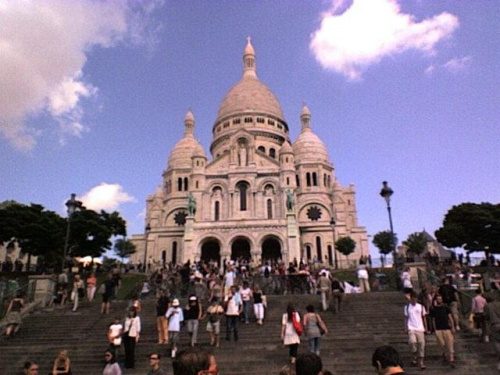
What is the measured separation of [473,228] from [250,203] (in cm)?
2112

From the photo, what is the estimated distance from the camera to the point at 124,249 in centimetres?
5022

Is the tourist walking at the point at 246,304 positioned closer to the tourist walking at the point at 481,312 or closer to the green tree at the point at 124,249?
the tourist walking at the point at 481,312

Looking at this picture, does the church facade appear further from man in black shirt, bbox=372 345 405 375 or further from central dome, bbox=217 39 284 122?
man in black shirt, bbox=372 345 405 375

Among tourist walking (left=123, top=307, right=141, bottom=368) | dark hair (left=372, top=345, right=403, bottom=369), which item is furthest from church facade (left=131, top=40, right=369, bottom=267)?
dark hair (left=372, top=345, right=403, bottom=369)

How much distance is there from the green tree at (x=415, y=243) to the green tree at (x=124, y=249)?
30667 mm

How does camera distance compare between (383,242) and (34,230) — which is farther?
(383,242)

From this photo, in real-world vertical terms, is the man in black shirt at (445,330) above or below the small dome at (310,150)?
below

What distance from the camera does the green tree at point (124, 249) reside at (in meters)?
50.6

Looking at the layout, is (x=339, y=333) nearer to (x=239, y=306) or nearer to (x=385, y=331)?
(x=385, y=331)

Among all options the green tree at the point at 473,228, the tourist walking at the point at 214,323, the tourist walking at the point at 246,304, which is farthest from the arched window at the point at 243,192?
the tourist walking at the point at 214,323

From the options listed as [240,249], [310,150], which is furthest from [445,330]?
[310,150]

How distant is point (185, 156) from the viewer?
58094mm

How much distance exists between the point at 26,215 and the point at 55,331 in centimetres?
2122

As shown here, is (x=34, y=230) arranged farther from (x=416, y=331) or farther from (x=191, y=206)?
(x=416, y=331)
